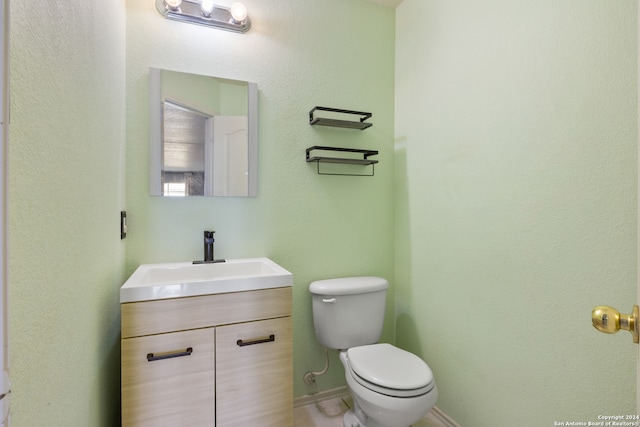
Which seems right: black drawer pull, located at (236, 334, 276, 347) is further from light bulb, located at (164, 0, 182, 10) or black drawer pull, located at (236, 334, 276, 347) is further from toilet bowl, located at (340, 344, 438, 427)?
light bulb, located at (164, 0, 182, 10)

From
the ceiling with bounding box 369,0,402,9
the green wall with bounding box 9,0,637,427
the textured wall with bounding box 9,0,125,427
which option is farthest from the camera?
the ceiling with bounding box 369,0,402,9

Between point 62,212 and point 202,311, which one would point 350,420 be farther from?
point 62,212

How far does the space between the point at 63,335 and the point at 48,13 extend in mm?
762

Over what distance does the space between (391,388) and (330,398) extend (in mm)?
837

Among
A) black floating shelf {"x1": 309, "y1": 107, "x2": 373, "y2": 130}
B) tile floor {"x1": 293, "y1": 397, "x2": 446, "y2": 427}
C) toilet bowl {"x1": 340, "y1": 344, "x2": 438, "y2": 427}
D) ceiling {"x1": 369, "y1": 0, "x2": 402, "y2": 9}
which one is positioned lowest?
tile floor {"x1": 293, "y1": 397, "x2": 446, "y2": 427}

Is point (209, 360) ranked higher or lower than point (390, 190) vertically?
lower

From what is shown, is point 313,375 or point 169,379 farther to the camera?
point 313,375

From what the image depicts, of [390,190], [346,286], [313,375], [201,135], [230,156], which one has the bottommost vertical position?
[313,375]

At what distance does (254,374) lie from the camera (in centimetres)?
133

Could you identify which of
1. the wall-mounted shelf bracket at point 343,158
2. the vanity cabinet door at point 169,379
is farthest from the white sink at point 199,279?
the wall-mounted shelf bracket at point 343,158

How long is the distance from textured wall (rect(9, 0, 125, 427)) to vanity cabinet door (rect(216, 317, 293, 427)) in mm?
446

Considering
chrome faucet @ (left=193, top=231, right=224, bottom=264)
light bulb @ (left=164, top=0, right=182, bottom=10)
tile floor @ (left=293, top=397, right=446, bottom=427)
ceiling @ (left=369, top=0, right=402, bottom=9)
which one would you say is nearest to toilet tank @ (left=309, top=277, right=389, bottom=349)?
tile floor @ (left=293, top=397, right=446, bottom=427)

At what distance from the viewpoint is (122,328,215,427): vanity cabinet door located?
1166 millimetres

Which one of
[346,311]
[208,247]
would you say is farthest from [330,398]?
[208,247]
